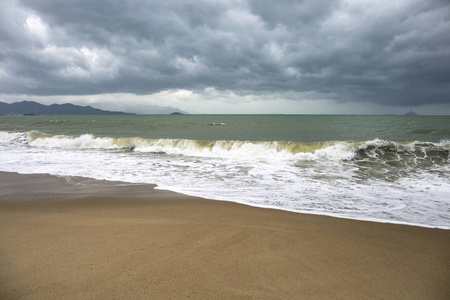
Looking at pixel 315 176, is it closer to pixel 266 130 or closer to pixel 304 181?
pixel 304 181

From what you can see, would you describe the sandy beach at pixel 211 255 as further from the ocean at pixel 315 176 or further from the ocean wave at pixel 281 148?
the ocean wave at pixel 281 148

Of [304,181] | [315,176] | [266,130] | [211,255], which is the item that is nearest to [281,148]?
[315,176]

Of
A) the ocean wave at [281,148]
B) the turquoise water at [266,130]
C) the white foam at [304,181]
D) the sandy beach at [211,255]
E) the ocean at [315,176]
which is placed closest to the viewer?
the sandy beach at [211,255]

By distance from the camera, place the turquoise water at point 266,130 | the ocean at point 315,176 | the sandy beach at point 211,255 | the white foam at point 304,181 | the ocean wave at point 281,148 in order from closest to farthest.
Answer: the sandy beach at point 211,255 → the white foam at point 304,181 → the ocean at point 315,176 → the ocean wave at point 281,148 → the turquoise water at point 266,130

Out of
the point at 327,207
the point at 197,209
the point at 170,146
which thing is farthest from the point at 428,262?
the point at 170,146

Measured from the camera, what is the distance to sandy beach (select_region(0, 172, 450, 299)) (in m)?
2.49

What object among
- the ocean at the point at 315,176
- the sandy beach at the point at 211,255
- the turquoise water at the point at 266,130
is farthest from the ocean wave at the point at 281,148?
the sandy beach at the point at 211,255

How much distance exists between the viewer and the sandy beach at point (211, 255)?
2488mm

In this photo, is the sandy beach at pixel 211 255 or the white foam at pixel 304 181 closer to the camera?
the sandy beach at pixel 211 255

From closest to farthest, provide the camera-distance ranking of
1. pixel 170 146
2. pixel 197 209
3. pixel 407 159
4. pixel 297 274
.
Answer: pixel 297 274, pixel 197 209, pixel 407 159, pixel 170 146

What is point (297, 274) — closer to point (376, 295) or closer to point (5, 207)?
point (376, 295)

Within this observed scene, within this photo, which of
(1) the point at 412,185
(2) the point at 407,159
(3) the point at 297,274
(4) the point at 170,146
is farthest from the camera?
(4) the point at 170,146

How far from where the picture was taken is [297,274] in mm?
2736

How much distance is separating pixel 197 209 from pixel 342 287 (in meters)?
3.10
